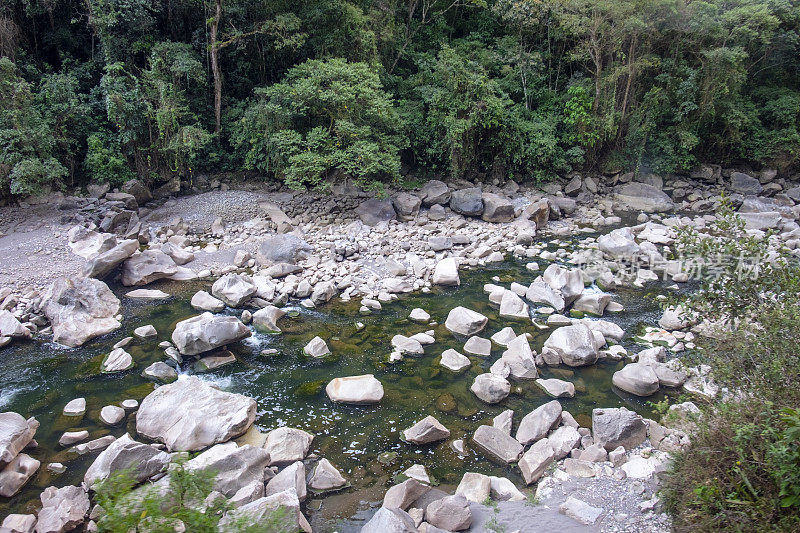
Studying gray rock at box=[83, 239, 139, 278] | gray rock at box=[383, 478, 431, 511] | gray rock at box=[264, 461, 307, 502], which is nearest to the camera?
gray rock at box=[383, 478, 431, 511]

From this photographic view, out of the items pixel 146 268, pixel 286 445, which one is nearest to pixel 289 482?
pixel 286 445

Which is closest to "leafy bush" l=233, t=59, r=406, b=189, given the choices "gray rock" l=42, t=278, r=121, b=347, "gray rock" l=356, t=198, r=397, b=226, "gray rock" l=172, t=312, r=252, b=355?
"gray rock" l=356, t=198, r=397, b=226

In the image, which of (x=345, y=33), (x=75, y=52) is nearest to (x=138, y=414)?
(x=345, y=33)

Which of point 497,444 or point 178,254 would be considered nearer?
point 497,444

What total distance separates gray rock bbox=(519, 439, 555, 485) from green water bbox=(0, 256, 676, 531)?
0.14 metres

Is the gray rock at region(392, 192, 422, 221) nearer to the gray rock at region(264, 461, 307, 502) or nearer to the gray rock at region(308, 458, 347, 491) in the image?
the gray rock at region(308, 458, 347, 491)

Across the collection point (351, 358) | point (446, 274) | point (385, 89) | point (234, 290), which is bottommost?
point (351, 358)

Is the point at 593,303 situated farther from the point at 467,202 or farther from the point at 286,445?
the point at 286,445

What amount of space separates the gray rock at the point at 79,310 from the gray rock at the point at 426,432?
19.5 feet

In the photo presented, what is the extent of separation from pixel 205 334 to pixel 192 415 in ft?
6.47

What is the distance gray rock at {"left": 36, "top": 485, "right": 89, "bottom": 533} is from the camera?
4551mm

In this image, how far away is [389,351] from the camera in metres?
8.05

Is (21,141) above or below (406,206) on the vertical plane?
above

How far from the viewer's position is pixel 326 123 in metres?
13.6
